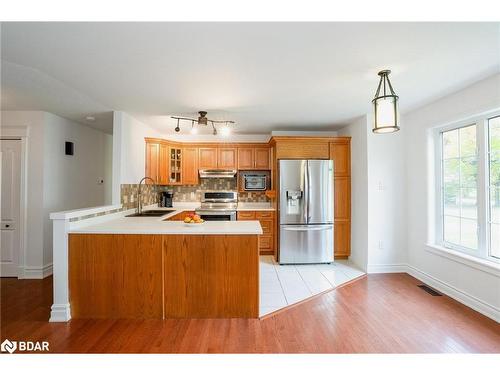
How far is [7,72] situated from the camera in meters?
2.37

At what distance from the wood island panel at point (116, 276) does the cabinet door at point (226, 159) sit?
105 inches

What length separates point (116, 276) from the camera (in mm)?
2498

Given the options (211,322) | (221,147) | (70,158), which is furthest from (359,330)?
(70,158)

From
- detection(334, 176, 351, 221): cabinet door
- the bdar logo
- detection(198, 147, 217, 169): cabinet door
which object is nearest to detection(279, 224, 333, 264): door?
detection(334, 176, 351, 221): cabinet door

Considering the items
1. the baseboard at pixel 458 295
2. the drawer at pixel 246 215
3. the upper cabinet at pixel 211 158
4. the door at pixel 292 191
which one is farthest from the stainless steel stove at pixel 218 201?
the baseboard at pixel 458 295

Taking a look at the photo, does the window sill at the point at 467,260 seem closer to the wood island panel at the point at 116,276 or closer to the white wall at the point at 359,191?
the white wall at the point at 359,191

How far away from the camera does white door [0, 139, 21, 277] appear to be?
362cm

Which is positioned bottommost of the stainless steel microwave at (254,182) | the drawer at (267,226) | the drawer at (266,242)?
the drawer at (266,242)

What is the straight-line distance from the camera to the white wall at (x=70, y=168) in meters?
3.70

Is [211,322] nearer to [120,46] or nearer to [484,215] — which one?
[120,46]

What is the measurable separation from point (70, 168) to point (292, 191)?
12.1 feet

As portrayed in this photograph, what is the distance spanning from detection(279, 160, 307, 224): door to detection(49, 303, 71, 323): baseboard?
297cm

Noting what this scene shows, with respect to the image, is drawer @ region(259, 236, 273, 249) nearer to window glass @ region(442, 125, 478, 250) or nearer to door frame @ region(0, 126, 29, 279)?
window glass @ region(442, 125, 478, 250)

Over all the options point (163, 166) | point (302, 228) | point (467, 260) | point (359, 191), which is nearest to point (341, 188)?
point (359, 191)
